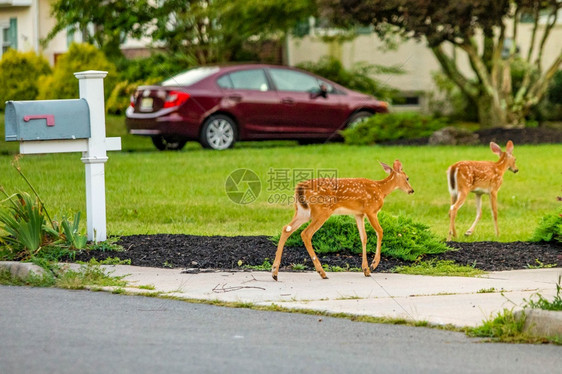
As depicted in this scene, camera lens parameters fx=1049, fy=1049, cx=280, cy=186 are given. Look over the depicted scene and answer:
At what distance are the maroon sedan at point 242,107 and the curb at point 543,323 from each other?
1264 centimetres

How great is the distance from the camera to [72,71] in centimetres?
2470

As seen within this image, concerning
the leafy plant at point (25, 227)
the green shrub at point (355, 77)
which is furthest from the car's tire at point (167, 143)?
the leafy plant at point (25, 227)

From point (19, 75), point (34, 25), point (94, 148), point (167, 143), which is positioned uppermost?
point (34, 25)

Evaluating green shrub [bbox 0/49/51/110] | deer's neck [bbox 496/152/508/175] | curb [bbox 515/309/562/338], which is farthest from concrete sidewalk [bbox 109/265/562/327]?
green shrub [bbox 0/49/51/110]

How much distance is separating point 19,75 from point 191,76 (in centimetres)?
902

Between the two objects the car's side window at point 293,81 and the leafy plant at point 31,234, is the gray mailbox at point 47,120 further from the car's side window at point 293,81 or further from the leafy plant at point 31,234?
the car's side window at point 293,81

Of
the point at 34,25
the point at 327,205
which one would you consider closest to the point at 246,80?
the point at 327,205

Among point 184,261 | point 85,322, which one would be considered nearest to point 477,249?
point 184,261

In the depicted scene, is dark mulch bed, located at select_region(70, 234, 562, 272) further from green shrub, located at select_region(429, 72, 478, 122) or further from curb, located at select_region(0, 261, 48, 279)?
green shrub, located at select_region(429, 72, 478, 122)

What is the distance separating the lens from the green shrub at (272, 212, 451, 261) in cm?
922

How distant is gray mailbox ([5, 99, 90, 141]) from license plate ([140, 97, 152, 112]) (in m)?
9.50

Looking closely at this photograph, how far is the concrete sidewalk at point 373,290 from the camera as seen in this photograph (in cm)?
716

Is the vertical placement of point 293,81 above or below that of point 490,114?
above

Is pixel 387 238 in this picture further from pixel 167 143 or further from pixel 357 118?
pixel 357 118
